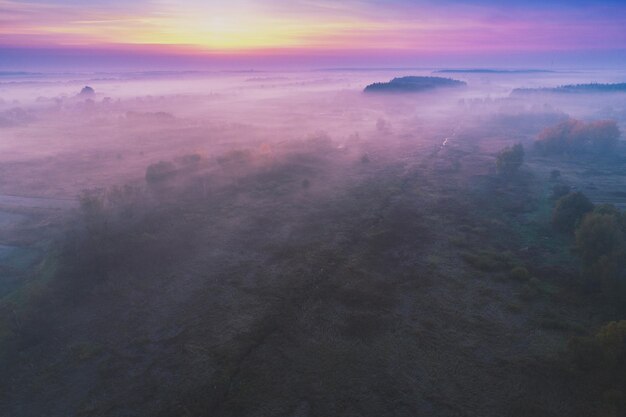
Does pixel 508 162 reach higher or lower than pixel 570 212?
higher

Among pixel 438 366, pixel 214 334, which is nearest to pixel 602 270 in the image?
pixel 438 366

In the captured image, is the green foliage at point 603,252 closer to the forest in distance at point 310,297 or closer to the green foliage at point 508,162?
the forest in distance at point 310,297

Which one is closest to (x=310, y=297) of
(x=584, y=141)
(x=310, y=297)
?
(x=310, y=297)

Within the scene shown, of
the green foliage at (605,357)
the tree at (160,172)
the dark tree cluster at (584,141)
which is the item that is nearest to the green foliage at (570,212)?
the green foliage at (605,357)

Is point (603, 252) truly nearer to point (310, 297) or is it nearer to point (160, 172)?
point (310, 297)

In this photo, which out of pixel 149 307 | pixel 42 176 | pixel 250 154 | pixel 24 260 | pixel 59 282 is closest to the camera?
pixel 149 307

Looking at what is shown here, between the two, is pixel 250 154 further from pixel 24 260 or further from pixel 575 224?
pixel 575 224
